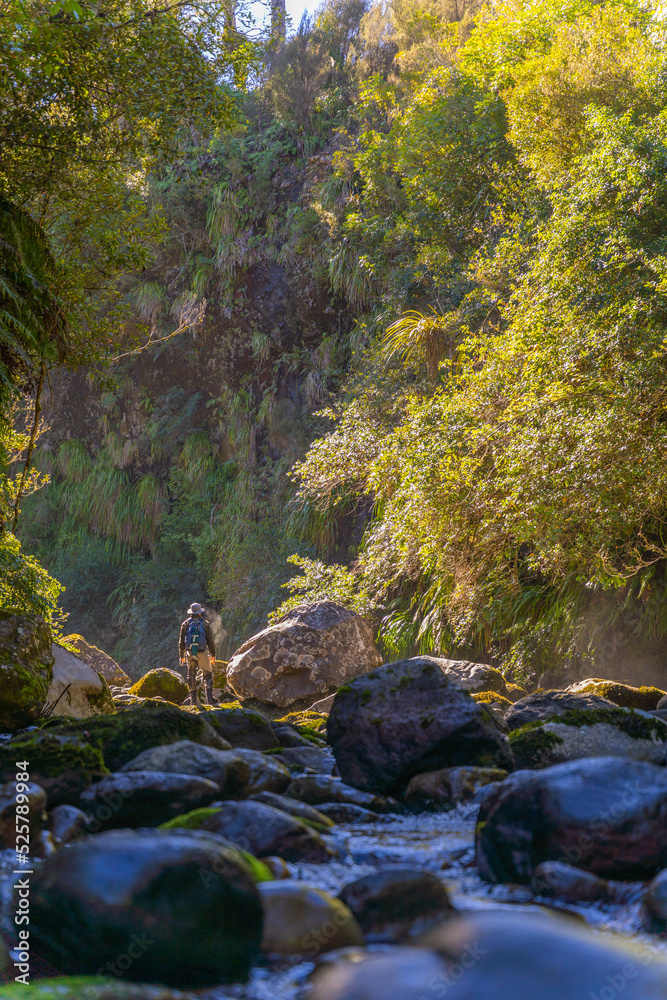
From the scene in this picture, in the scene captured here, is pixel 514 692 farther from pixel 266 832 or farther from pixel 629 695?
pixel 266 832

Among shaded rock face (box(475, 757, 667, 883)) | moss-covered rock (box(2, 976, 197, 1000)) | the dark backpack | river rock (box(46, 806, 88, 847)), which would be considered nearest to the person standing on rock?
the dark backpack

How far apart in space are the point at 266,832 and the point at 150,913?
3.08 ft

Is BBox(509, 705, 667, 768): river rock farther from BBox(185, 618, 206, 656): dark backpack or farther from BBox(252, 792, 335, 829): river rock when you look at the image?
BBox(185, 618, 206, 656): dark backpack

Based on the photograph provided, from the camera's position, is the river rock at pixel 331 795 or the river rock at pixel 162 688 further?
the river rock at pixel 162 688

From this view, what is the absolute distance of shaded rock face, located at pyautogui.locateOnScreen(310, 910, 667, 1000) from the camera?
1.80 m

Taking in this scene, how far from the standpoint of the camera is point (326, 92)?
1833 cm

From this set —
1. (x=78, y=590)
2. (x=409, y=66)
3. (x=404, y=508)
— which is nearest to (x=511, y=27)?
(x=409, y=66)

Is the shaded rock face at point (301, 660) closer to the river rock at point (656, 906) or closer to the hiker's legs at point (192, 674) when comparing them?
the hiker's legs at point (192, 674)

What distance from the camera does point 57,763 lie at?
137 inches

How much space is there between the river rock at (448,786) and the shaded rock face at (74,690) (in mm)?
3148

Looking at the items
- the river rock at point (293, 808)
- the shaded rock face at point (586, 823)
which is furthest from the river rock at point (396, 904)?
the river rock at point (293, 808)

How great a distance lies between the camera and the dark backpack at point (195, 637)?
9.05 m

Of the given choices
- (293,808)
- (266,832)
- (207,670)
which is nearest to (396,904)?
(266,832)

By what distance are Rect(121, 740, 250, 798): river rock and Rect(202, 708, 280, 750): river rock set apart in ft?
4.95
